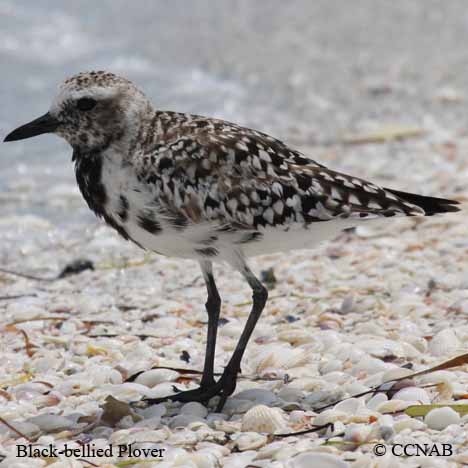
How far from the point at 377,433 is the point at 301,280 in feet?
9.13

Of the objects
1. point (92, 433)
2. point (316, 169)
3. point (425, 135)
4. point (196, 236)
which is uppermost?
point (425, 135)

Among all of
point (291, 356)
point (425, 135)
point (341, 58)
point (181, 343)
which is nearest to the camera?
point (291, 356)

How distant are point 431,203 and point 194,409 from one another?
1762 millimetres

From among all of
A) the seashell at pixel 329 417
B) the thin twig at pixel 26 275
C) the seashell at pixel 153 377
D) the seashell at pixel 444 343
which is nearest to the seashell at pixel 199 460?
the seashell at pixel 329 417

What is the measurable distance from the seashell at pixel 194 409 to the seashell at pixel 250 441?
0.47 metres

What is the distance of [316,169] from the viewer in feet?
18.2

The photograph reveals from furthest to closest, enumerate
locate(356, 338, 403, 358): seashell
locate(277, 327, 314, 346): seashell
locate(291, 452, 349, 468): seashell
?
locate(277, 327, 314, 346): seashell → locate(356, 338, 403, 358): seashell → locate(291, 452, 349, 468): seashell

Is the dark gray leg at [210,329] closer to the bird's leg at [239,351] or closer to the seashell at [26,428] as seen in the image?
the bird's leg at [239,351]

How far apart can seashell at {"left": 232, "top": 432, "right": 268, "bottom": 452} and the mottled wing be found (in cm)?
113

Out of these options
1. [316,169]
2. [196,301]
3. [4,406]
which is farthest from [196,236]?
[196,301]

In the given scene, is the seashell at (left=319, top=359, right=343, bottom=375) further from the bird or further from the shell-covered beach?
the bird

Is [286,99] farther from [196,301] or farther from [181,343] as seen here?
[181,343]

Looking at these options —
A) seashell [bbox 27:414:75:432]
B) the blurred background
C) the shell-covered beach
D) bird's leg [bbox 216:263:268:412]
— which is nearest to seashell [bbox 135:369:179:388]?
the shell-covered beach

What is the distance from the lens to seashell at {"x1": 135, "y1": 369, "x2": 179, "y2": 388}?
5594 millimetres
